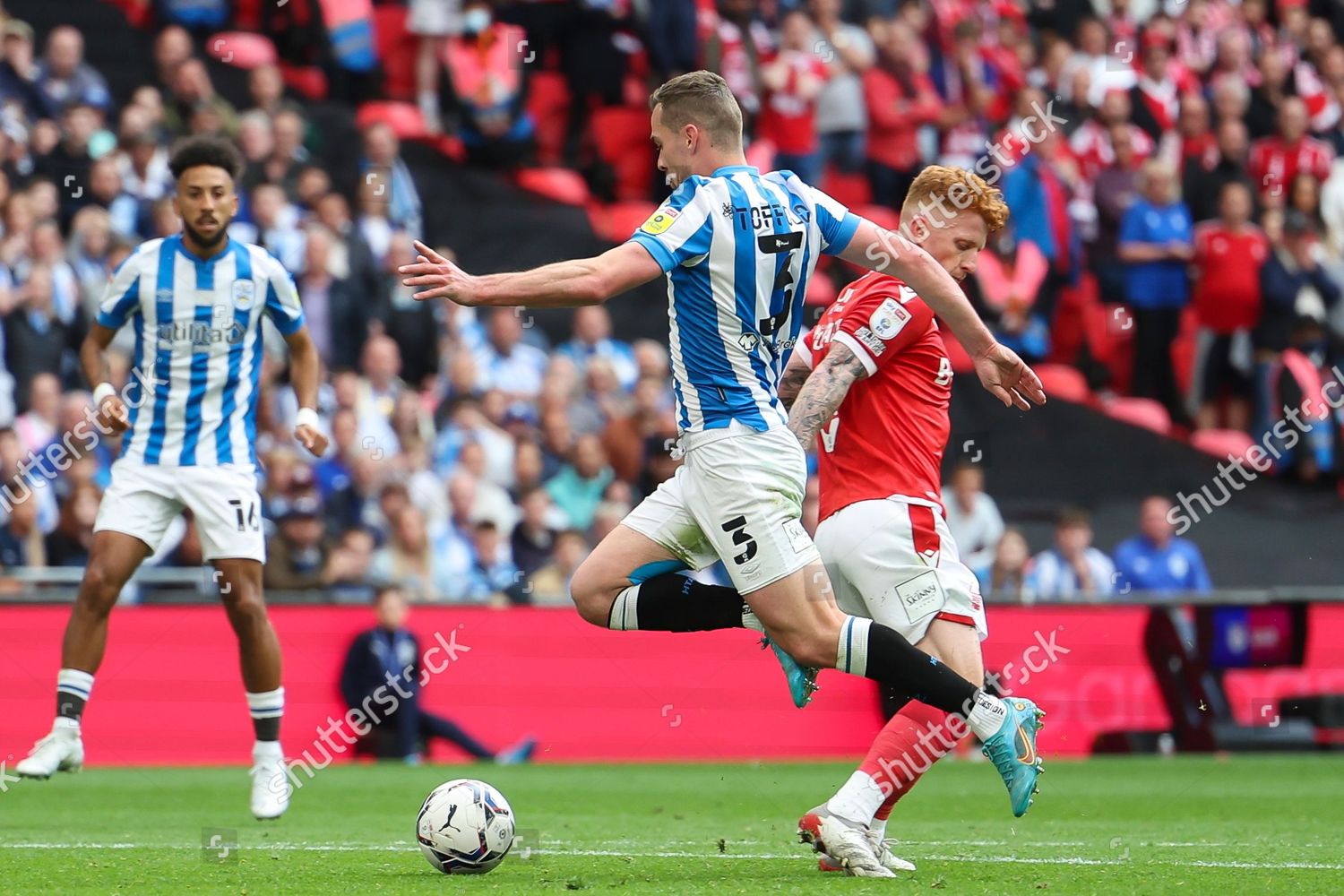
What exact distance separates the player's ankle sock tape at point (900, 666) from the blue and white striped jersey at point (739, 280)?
78 cm

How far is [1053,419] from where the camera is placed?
1800 cm

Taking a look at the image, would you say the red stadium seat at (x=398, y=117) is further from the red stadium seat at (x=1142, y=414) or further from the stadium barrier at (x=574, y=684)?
the red stadium seat at (x=1142, y=414)

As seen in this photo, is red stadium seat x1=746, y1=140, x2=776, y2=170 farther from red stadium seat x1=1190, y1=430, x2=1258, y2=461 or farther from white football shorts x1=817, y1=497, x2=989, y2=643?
white football shorts x1=817, y1=497, x2=989, y2=643

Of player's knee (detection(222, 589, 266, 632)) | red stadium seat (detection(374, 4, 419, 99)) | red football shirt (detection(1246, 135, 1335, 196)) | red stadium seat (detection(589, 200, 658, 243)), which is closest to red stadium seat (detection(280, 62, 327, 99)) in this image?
red stadium seat (detection(374, 4, 419, 99))

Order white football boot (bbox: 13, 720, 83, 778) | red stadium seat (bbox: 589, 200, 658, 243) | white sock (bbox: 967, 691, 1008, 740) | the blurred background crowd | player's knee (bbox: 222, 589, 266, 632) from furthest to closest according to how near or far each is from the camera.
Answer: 1. red stadium seat (bbox: 589, 200, 658, 243)
2. the blurred background crowd
3. player's knee (bbox: 222, 589, 266, 632)
4. white football boot (bbox: 13, 720, 83, 778)
5. white sock (bbox: 967, 691, 1008, 740)

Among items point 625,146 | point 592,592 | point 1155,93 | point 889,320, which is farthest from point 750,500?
point 1155,93

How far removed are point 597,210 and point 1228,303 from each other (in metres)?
5.92

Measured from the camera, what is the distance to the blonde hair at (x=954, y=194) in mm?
6969

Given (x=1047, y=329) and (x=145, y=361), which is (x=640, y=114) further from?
(x=145, y=361)

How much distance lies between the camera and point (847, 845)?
6.50 meters

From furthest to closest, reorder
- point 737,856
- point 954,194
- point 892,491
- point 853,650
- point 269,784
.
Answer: point 269,784, point 737,856, point 954,194, point 892,491, point 853,650

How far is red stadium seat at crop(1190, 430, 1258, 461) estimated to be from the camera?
17.9 m

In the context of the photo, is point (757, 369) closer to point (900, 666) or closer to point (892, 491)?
point (892, 491)

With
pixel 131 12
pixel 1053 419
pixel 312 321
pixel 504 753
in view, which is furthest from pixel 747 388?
pixel 131 12
